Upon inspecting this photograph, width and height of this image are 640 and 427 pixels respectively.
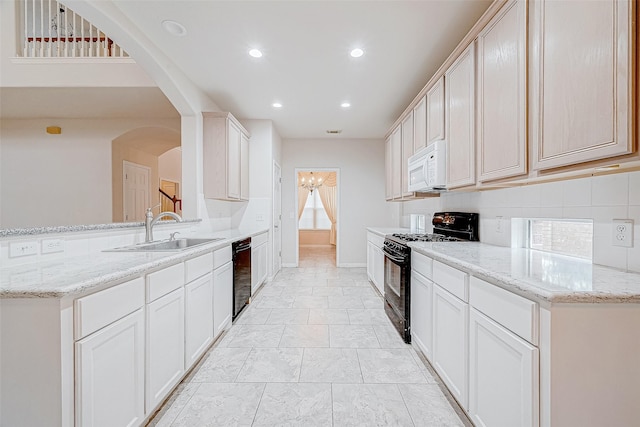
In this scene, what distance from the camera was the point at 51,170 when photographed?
13.0ft

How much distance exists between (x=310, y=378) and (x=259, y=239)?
227cm

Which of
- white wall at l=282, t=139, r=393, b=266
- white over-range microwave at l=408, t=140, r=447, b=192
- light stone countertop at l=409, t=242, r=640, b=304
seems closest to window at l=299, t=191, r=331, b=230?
white wall at l=282, t=139, r=393, b=266

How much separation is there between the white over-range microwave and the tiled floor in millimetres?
1504

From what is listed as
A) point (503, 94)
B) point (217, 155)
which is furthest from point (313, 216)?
point (503, 94)

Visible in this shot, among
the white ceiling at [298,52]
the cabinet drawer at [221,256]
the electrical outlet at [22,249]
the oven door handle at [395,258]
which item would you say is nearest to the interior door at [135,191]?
the white ceiling at [298,52]

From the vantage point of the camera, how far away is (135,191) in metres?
4.62

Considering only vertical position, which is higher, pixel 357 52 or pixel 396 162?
pixel 357 52

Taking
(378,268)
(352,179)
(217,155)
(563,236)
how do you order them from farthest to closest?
(352,179) → (378,268) → (217,155) → (563,236)

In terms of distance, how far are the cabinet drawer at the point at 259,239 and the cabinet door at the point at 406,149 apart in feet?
6.90

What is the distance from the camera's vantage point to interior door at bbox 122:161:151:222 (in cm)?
439

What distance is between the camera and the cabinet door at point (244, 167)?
394 centimetres

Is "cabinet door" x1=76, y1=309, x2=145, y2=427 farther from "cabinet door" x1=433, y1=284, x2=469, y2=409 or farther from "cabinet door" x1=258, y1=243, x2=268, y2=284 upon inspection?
"cabinet door" x1=258, y1=243, x2=268, y2=284

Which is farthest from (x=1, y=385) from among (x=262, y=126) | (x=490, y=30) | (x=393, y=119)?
(x=393, y=119)

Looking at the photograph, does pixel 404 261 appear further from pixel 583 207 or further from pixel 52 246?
pixel 52 246
